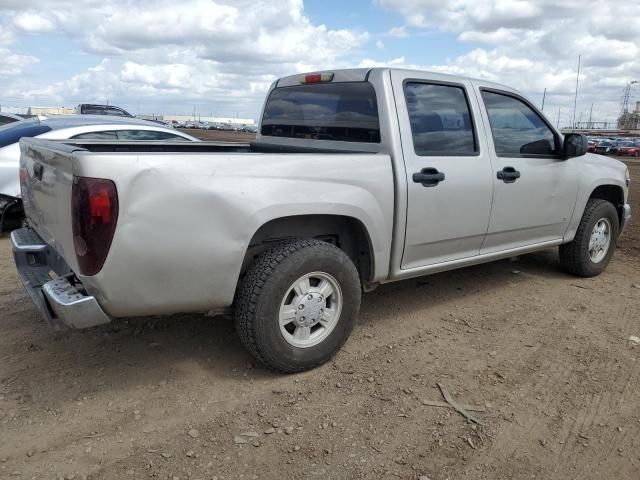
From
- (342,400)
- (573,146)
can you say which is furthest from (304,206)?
(573,146)

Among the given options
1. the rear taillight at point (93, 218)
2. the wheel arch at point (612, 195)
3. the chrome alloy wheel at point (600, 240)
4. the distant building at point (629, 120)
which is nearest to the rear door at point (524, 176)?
the chrome alloy wheel at point (600, 240)

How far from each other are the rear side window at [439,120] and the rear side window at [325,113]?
29cm

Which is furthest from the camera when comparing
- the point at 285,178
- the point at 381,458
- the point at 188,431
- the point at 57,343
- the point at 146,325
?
the point at 146,325

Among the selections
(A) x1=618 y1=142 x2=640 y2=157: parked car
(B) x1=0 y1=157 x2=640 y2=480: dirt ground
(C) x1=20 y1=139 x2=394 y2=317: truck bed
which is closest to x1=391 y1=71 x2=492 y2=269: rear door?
(C) x1=20 y1=139 x2=394 y2=317: truck bed

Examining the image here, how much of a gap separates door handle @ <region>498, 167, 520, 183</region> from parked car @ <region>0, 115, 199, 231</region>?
156 inches

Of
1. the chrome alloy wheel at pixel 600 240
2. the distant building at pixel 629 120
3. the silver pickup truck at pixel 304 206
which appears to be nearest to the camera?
the silver pickup truck at pixel 304 206

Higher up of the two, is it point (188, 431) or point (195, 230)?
point (195, 230)

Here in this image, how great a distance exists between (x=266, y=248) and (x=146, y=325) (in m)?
1.34

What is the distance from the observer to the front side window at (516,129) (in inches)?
180

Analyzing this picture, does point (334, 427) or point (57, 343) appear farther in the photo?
point (57, 343)

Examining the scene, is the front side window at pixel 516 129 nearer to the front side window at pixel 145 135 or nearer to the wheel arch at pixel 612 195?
the wheel arch at pixel 612 195

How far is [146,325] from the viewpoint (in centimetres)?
422

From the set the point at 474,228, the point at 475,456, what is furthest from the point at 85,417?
the point at 474,228

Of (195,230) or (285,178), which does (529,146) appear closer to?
(285,178)
